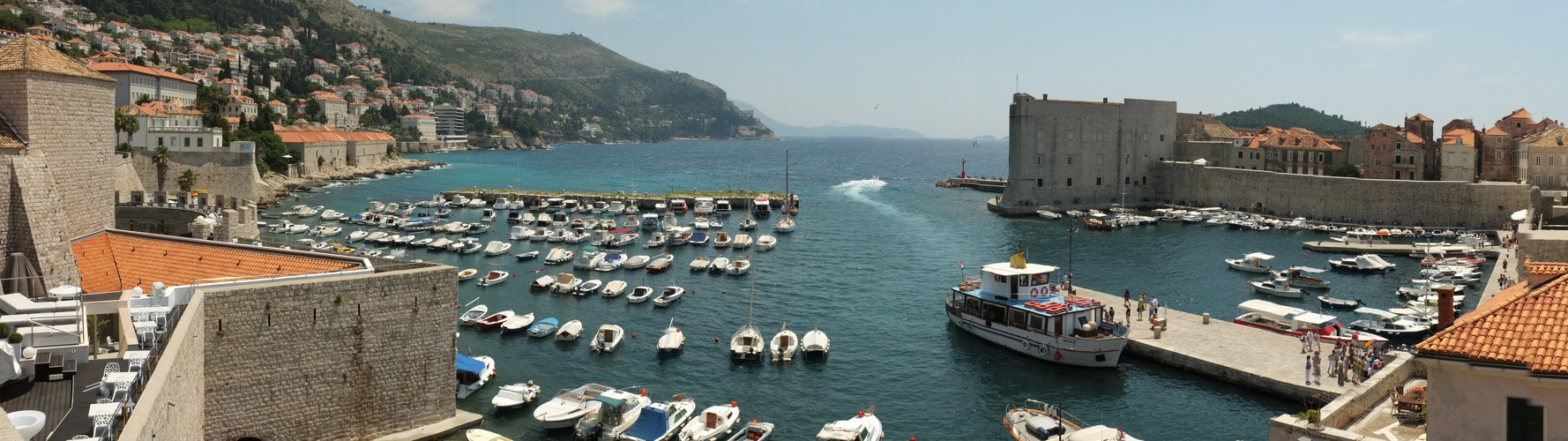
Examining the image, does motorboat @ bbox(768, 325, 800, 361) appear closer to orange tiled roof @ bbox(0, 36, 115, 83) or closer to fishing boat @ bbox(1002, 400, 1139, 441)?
fishing boat @ bbox(1002, 400, 1139, 441)

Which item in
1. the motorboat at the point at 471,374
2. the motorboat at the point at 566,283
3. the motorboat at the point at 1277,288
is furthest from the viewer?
the motorboat at the point at 1277,288

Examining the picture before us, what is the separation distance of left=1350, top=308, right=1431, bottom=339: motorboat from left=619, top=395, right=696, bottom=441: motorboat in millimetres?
20179

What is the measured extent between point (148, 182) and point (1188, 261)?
159ft

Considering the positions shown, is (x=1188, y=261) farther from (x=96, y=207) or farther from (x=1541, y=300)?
(x=96, y=207)

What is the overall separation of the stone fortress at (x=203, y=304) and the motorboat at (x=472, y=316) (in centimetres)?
1120

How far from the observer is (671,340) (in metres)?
25.8

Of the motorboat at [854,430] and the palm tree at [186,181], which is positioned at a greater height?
the palm tree at [186,181]

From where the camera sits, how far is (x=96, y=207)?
1695 centimetres

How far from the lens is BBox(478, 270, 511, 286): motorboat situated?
34875 millimetres

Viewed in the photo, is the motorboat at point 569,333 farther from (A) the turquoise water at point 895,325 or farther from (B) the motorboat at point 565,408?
(B) the motorboat at point 565,408

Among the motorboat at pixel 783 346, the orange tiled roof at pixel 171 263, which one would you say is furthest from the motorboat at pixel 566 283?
the orange tiled roof at pixel 171 263

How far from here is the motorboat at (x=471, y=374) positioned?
68.6 feet

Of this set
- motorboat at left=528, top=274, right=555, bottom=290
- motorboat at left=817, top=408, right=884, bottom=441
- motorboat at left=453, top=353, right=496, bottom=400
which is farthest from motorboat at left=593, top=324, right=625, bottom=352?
motorboat at left=528, top=274, right=555, bottom=290

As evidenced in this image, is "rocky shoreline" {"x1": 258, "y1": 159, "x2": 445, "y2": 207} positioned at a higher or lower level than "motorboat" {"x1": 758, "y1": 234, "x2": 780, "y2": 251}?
higher
